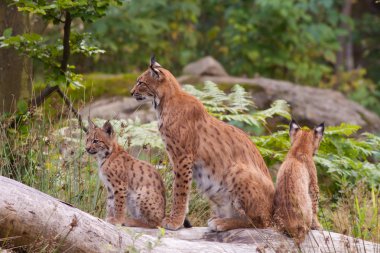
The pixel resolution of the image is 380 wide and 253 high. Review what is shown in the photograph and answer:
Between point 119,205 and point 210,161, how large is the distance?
85 cm

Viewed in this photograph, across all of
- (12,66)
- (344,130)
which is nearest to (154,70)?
(12,66)

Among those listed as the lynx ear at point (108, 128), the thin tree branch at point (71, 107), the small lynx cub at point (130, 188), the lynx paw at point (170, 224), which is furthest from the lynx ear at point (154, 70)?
the lynx paw at point (170, 224)

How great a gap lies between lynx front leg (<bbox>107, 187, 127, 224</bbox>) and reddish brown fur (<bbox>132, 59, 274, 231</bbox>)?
39 centimetres

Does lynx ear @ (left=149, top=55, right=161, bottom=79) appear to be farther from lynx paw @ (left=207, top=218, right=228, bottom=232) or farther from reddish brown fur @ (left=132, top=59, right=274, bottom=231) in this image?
lynx paw @ (left=207, top=218, right=228, bottom=232)

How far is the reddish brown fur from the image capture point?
6945 millimetres

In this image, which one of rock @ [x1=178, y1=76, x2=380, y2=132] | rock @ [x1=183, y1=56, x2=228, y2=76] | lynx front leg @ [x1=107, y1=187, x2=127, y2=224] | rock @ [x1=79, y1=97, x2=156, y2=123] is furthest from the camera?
rock @ [x1=183, y1=56, x2=228, y2=76]

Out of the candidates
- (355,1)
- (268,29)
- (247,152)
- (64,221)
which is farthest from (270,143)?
(355,1)

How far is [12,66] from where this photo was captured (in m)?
9.07

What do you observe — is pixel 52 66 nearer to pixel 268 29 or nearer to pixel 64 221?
pixel 64 221

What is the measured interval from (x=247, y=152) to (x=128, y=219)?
1.15m

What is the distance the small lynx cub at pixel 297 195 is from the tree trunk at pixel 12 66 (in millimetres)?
3354

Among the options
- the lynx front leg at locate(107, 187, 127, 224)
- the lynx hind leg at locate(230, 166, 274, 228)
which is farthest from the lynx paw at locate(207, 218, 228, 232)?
the lynx front leg at locate(107, 187, 127, 224)

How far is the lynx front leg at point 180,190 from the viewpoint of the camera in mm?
7121

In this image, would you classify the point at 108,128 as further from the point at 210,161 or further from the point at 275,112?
the point at 275,112
